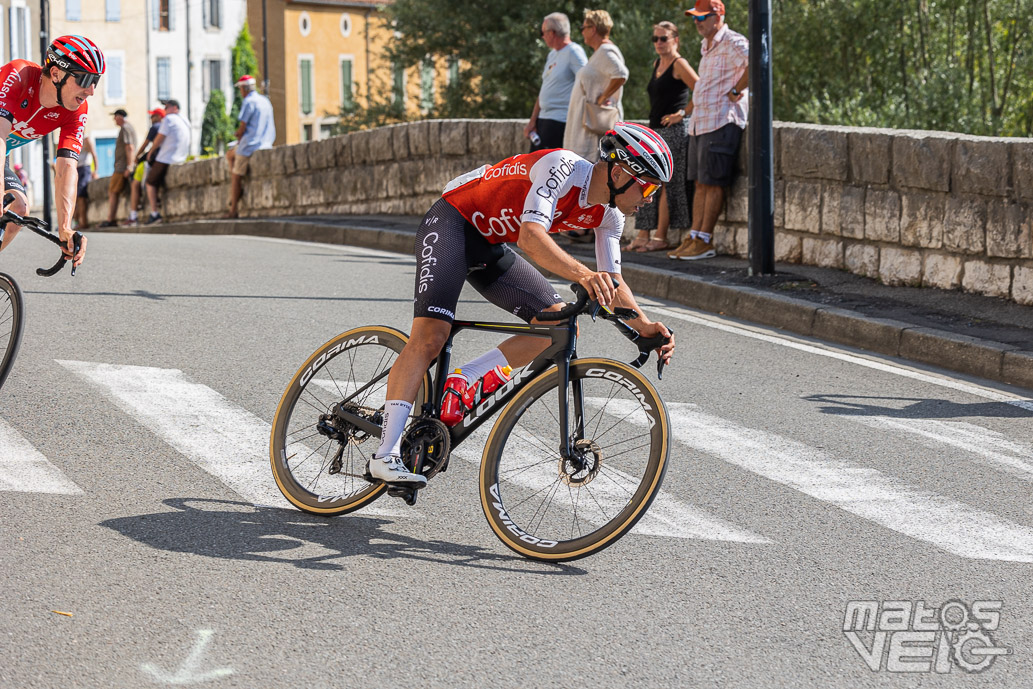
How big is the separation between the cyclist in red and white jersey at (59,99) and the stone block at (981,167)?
6080mm

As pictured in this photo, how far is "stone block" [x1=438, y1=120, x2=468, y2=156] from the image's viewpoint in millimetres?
15852

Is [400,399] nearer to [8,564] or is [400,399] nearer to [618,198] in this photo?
[618,198]

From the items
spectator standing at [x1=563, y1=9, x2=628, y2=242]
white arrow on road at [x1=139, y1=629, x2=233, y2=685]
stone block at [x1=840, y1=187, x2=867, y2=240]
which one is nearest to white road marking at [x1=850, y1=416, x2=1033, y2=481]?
white arrow on road at [x1=139, y1=629, x2=233, y2=685]

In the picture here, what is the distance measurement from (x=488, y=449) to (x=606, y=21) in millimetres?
7552

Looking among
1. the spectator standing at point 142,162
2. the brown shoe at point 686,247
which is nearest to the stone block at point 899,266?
the brown shoe at point 686,247

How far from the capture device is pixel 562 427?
4816mm

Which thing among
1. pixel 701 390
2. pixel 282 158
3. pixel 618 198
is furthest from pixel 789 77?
pixel 618 198

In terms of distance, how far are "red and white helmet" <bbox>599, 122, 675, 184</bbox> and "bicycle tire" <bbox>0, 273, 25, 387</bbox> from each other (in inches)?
121

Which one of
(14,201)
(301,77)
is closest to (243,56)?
(301,77)

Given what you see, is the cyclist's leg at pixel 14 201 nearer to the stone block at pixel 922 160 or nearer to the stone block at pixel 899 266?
the stone block at pixel 922 160

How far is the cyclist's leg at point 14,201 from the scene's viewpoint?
6570 millimetres

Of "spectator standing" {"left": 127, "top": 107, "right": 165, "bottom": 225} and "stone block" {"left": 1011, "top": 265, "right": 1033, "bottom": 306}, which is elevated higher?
"spectator standing" {"left": 127, "top": 107, "right": 165, "bottom": 225}

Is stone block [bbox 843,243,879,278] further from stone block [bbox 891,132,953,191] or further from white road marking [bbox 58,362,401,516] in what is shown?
white road marking [bbox 58,362,401,516]

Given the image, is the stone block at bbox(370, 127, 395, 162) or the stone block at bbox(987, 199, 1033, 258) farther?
the stone block at bbox(370, 127, 395, 162)
